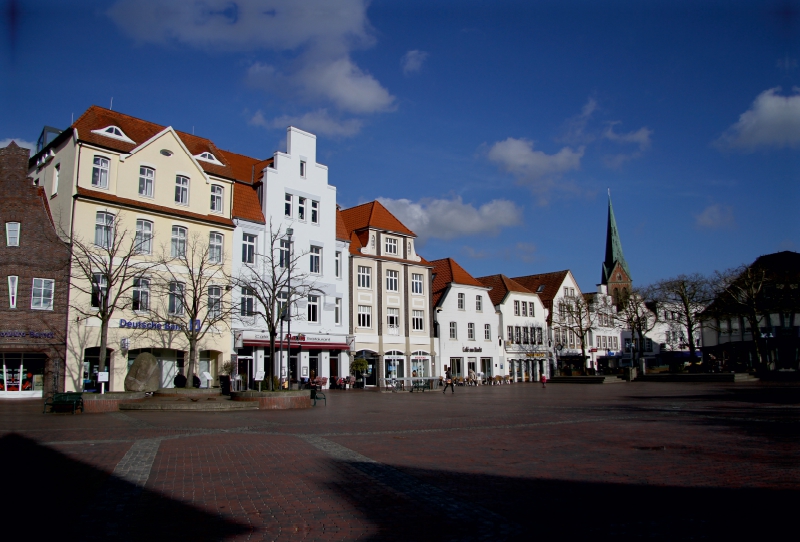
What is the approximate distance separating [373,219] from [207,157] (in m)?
15.2

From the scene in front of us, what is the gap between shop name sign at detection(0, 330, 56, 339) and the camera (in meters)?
30.9

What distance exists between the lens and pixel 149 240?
3641 cm

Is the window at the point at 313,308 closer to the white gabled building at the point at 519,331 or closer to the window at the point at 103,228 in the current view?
the window at the point at 103,228

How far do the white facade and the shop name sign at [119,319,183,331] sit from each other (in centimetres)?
559

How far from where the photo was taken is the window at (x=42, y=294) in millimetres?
32062

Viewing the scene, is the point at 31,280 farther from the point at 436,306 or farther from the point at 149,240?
the point at 436,306

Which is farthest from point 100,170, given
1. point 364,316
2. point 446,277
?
point 446,277

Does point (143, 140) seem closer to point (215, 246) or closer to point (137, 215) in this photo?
point (137, 215)

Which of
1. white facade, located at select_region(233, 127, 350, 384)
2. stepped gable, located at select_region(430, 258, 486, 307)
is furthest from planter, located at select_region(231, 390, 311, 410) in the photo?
stepped gable, located at select_region(430, 258, 486, 307)

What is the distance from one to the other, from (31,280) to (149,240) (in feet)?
21.0

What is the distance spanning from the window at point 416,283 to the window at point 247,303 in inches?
649

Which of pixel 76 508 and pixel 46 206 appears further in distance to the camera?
pixel 46 206

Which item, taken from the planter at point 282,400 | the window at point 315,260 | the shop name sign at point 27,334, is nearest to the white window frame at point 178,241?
the shop name sign at point 27,334

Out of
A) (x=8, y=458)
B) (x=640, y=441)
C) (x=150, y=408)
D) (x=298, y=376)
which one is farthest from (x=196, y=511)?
(x=298, y=376)
